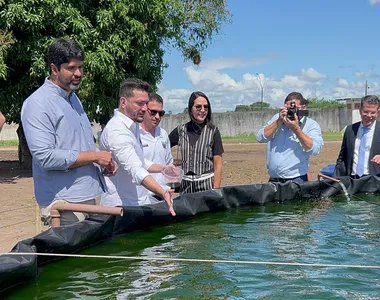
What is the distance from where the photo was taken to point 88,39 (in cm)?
1378

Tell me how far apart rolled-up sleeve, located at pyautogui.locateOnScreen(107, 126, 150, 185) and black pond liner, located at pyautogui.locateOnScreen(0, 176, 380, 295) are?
2.08 feet

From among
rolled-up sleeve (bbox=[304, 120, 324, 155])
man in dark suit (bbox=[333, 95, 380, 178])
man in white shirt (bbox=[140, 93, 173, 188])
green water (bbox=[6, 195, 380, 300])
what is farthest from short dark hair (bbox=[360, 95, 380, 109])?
man in white shirt (bbox=[140, 93, 173, 188])

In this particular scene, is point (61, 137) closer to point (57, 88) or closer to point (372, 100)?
point (57, 88)

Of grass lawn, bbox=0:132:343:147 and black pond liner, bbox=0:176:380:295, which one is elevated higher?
grass lawn, bbox=0:132:343:147

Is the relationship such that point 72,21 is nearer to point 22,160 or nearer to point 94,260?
point 22,160

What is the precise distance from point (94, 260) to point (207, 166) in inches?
77.3

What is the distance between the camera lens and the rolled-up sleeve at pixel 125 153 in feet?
15.1

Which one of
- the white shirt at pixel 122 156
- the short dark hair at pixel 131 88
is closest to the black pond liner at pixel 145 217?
the white shirt at pixel 122 156

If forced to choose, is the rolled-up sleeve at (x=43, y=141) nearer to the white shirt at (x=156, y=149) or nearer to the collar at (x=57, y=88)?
the collar at (x=57, y=88)

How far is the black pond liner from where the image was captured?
392 cm

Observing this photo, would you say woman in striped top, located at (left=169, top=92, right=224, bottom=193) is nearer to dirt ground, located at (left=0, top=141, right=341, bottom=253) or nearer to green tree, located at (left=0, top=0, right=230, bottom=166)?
dirt ground, located at (left=0, top=141, right=341, bottom=253)

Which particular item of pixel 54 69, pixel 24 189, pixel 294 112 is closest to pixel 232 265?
pixel 54 69

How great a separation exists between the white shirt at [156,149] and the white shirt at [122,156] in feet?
1.83

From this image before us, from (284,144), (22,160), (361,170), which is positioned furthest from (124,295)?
(22,160)
